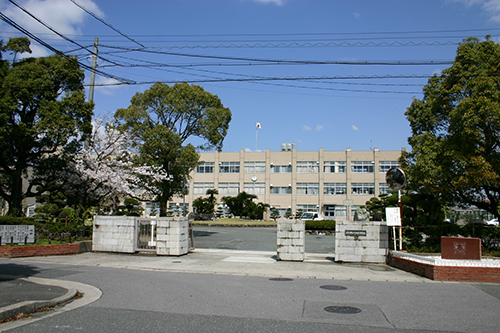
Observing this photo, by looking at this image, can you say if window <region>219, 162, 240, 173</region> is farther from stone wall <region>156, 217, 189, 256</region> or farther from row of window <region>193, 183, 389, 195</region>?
stone wall <region>156, 217, 189, 256</region>

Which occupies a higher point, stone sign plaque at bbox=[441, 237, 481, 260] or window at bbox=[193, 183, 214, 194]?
window at bbox=[193, 183, 214, 194]

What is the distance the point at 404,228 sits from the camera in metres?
16.7

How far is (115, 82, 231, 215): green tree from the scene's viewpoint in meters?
24.8

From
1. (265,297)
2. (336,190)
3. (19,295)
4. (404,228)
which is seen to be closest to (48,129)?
(19,295)

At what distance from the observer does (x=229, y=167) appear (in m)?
61.3

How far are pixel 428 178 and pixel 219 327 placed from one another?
→ 14.3m

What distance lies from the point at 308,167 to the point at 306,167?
0.30 m

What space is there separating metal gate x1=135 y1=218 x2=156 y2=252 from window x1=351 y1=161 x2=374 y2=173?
4513cm

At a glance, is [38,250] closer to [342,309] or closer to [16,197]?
[16,197]

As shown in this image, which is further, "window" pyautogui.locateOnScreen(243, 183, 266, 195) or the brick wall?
"window" pyautogui.locateOnScreen(243, 183, 266, 195)

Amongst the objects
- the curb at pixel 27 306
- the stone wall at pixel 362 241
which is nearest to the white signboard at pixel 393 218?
the stone wall at pixel 362 241

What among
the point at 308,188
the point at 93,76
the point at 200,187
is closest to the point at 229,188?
the point at 200,187

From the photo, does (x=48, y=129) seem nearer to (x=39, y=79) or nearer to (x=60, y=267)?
(x=39, y=79)

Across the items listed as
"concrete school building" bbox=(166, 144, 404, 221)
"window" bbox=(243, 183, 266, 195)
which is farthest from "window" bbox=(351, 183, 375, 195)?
"window" bbox=(243, 183, 266, 195)
